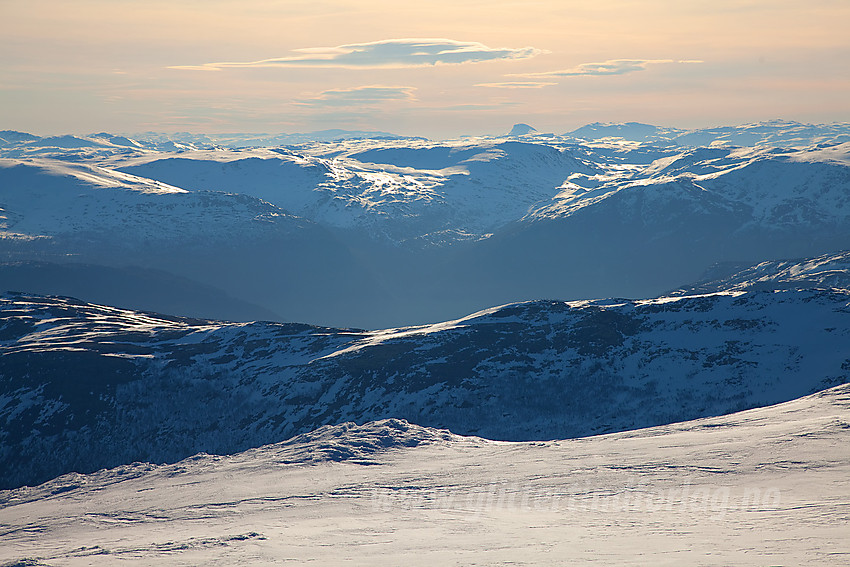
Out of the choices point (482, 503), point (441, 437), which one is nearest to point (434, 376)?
point (441, 437)

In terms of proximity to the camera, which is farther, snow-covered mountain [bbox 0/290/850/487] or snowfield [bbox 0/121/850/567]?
snow-covered mountain [bbox 0/290/850/487]

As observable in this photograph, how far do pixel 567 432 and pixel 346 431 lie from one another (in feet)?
105

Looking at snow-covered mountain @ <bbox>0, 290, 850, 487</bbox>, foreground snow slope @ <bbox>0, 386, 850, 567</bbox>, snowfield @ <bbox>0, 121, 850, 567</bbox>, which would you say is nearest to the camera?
foreground snow slope @ <bbox>0, 386, 850, 567</bbox>

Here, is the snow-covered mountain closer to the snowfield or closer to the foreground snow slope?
the snowfield

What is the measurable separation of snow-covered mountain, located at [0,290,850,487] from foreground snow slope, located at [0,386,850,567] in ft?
47.2

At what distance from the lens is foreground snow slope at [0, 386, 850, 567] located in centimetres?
5028

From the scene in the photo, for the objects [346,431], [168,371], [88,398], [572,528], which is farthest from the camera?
[168,371]

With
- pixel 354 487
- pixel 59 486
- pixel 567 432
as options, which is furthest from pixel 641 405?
pixel 59 486

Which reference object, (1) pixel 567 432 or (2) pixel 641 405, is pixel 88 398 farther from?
(2) pixel 641 405

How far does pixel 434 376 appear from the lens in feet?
446

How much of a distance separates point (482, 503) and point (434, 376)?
67590mm

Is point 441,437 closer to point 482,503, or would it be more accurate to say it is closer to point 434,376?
point 434,376

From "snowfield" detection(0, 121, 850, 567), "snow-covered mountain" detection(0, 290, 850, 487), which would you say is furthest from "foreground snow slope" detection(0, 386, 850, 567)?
"snow-covered mountain" detection(0, 290, 850, 487)

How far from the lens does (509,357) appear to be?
5600 inches
